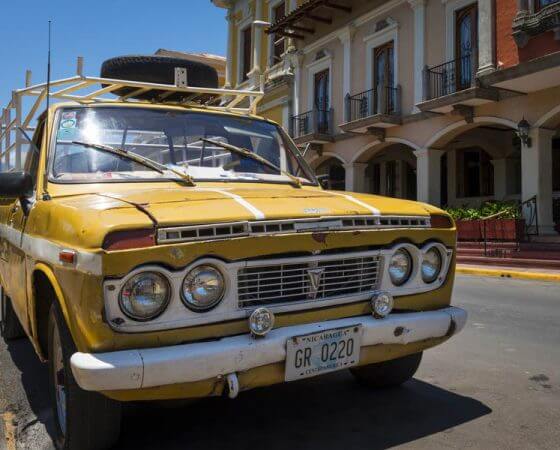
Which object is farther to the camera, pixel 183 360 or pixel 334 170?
pixel 334 170

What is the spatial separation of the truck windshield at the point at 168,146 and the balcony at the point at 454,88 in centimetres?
1197

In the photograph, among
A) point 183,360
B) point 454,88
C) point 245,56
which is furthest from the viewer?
point 245,56

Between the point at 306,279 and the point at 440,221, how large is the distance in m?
1.01

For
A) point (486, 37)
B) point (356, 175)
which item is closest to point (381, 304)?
point (486, 37)

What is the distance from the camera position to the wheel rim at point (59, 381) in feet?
9.46

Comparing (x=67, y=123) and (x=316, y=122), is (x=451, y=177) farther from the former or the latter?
(x=67, y=123)

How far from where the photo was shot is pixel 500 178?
18.8 m

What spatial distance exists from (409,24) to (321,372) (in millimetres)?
17421

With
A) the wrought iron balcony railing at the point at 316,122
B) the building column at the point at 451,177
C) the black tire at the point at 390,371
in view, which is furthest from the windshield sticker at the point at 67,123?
the building column at the point at 451,177

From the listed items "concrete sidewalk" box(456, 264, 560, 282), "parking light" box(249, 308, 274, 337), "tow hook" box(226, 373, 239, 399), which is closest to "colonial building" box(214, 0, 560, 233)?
"concrete sidewalk" box(456, 264, 560, 282)

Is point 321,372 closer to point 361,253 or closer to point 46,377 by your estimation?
point 361,253

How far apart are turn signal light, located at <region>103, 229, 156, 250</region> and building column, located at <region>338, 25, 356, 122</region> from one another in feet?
61.3

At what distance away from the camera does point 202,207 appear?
2670 mm

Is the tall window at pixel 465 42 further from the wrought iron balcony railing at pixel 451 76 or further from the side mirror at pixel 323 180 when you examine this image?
the side mirror at pixel 323 180
